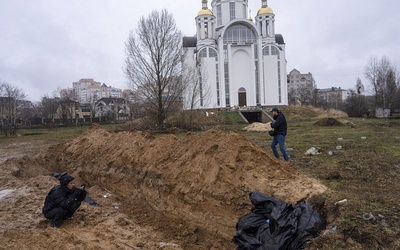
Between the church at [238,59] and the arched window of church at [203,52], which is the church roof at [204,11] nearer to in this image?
the church at [238,59]

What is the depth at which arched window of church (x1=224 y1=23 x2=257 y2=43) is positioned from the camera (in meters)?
43.8

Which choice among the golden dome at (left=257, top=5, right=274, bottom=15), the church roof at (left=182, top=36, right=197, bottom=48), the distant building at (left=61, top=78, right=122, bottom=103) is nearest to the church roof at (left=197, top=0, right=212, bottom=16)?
the church roof at (left=182, top=36, right=197, bottom=48)

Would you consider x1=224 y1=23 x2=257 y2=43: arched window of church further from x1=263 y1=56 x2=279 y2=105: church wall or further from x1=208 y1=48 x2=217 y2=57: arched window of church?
x1=263 y1=56 x2=279 y2=105: church wall

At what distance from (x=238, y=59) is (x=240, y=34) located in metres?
3.63

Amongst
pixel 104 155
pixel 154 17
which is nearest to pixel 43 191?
pixel 104 155

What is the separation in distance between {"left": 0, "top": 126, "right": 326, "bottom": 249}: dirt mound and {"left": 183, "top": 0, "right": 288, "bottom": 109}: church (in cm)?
3343

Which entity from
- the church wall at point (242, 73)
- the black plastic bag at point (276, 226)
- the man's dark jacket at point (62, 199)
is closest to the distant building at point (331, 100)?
the church wall at point (242, 73)

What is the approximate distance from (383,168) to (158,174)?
6.02 meters

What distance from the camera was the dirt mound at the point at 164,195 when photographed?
5477 millimetres

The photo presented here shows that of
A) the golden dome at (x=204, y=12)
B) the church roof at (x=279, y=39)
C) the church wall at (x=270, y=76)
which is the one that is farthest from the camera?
the church roof at (x=279, y=39)

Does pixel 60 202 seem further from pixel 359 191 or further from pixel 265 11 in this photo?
pixel 265 11

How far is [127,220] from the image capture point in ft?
21.4

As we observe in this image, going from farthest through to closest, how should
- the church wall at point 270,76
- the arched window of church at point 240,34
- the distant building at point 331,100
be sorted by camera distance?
the distant building at point 331,100 < the church wall at point 270,76 < the arched window of church at point 240,34

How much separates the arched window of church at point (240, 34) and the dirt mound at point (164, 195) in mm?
37147
